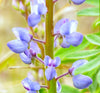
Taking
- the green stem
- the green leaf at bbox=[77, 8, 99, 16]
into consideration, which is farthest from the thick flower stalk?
the green leaf at bbox=[77, 8, 99, 16]

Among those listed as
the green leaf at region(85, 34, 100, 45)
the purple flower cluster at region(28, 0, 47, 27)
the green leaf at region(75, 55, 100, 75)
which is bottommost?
the green leaf at region(75, 55, 100, 75)

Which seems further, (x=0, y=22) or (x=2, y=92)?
(x=0, y=22)

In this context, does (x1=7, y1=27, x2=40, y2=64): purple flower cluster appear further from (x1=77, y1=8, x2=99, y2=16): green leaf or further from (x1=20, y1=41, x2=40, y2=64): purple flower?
(x1=77, y1=8, x2=99, y2=16): green leaf

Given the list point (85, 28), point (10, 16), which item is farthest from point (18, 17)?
point (85, 28)

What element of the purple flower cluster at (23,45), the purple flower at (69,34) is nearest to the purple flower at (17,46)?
the purple flower cluster at (23,45)

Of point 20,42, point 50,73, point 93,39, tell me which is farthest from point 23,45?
point 93,39

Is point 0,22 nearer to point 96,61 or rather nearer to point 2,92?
point 2,92

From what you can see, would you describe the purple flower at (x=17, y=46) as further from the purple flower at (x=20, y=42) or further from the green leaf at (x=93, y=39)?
the green leaf at (x=93, y=39)
